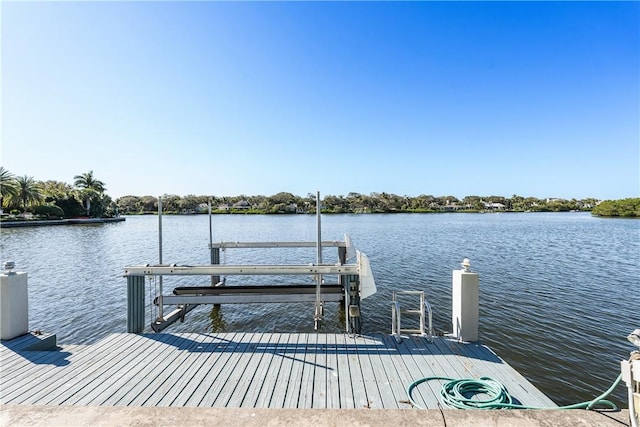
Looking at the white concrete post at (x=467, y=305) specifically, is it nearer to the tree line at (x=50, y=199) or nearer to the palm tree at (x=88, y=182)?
the tree line at (x=50, y=199)

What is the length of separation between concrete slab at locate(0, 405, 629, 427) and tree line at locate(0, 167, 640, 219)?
159 ft

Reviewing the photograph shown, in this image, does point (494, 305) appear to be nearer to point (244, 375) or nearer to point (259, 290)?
point (259, 290)

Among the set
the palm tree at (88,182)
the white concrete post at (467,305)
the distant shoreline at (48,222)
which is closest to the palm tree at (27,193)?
the distant shoreline at (48,222)

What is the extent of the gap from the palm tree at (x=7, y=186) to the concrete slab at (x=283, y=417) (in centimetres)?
5273

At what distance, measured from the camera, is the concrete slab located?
176cm

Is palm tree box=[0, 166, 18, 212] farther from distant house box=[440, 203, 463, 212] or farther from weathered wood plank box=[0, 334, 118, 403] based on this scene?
distant house box=[440, 203, 463, 212]

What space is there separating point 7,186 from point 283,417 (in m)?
53.9

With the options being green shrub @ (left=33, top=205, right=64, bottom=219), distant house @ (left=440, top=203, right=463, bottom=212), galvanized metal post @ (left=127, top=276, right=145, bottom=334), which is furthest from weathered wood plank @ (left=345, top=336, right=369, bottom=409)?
distant house @ (left=440, top=203, right=463, bottom=212)

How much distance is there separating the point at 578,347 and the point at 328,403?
6.38 metres

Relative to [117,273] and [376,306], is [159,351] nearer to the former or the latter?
[376,306]

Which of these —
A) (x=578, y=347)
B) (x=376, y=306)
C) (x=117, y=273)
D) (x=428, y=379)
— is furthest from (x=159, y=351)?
(x=117, y=273)

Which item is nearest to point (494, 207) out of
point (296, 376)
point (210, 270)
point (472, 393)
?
point (472, 393)

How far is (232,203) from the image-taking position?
94875 millimetres

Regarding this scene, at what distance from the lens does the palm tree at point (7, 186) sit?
38.7 metres
